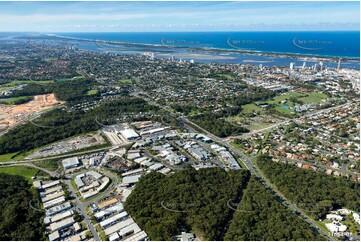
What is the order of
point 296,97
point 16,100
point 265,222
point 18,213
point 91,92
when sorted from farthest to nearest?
point 91,92
point 296,97
point 16,100
point 18,213
point 265,222

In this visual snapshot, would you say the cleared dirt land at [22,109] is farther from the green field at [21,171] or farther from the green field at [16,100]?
the green field at [21,171]

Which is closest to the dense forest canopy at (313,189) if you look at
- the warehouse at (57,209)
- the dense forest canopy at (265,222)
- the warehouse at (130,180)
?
the dense forest canopy at (265,222)

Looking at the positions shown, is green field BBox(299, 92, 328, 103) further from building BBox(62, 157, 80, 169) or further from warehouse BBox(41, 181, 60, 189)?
warehouse BBox(41, 181, 60, 189)

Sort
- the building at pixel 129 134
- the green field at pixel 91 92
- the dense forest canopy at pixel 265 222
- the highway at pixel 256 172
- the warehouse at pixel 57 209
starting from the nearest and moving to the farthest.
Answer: the dense forest canopy at pixel 265 222 → the highway at pixel 256 172 → the warehouse at pixel 57 209 → the building at pixel 129 134 → the green field at pixel 91 92

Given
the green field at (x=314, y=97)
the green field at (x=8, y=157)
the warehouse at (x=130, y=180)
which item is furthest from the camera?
the green field at (x=314, y=97)

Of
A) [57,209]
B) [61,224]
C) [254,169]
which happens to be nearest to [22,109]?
[57,209]

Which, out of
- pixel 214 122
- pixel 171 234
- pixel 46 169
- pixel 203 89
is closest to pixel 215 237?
pixel 171 234

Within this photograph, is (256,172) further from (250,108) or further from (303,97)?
(303,97)
